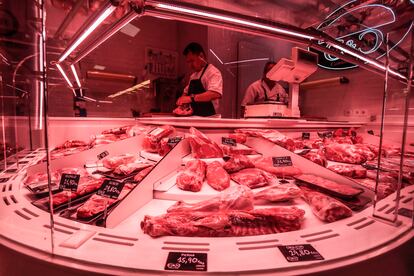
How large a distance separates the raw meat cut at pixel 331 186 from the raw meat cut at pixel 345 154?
31.5 inches

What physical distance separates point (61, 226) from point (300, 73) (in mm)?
3087

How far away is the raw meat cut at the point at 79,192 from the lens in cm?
106

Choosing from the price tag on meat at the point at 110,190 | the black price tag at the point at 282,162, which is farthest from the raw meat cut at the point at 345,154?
the price tag on meat at the point at 110,190

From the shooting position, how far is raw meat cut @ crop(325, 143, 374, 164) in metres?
1.95

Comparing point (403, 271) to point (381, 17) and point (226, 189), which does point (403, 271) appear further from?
point (381, 17)

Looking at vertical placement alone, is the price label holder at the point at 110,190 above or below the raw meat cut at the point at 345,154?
below

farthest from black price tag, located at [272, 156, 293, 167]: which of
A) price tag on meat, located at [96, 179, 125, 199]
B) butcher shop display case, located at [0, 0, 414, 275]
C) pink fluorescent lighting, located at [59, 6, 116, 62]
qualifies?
Result: pink fluorescent lighting, located at [59, 6, 116, 62]

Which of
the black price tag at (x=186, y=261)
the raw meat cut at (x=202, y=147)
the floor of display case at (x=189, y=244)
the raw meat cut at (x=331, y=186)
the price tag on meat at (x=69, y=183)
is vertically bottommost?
the black price tag at (x=186, y=261)

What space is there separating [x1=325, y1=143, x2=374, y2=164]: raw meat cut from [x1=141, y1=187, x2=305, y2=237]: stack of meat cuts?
4.47ft

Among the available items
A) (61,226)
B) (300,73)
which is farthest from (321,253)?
(300,73)

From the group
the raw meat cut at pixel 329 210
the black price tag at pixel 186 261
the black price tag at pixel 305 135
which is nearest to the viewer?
the black price tag at pixel 186 261

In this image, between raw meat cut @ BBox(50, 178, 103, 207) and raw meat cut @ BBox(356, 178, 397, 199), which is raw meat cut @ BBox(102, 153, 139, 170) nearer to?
raw meat cut @ BBox(50, 178, 103, 207)

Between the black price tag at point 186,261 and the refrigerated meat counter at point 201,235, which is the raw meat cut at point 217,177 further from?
the black price tag at point 186,261

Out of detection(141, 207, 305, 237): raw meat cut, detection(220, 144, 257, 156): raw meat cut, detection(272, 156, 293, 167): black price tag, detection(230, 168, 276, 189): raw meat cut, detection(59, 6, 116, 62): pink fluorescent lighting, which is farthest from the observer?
detection(220, 144, 257, 156): raw meat cut
